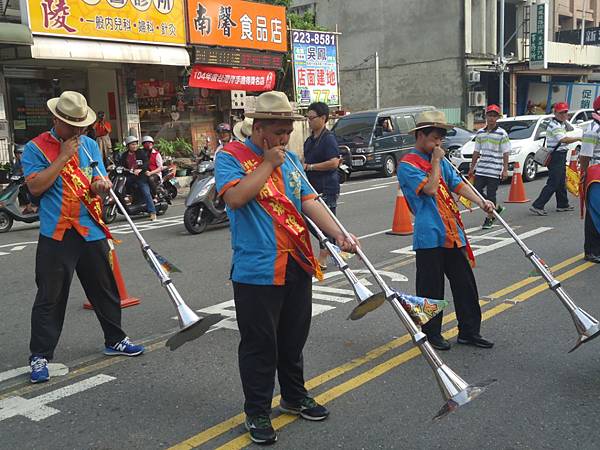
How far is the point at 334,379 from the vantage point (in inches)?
169

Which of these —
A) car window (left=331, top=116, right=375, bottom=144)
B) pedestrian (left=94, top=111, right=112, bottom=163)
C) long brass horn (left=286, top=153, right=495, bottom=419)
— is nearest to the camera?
long brass horn (left=286, top=153, right=495, bottom=419)

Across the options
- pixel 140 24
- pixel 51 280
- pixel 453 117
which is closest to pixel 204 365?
pixel 51 280

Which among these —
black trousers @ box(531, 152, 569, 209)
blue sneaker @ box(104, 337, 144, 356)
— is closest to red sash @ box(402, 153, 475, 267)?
blue sneaker @ box(104, 337, 144, 356)

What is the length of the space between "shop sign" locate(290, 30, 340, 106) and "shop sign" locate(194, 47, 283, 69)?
3.73 ft

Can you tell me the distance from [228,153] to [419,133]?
1793mm

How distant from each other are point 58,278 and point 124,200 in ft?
26.0

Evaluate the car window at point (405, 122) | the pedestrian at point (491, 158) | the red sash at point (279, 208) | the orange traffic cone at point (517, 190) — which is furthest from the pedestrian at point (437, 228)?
the car window at point (405, 122)

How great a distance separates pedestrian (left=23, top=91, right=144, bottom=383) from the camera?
14.1 ft

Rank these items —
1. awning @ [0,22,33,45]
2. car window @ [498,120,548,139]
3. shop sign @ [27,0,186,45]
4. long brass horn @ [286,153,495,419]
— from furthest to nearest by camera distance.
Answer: car window @ [498,120,548,139], shop sign @ [27,0,186,45], awning @ [0,22,33,45], long brass horn @ [286,153,495,419]

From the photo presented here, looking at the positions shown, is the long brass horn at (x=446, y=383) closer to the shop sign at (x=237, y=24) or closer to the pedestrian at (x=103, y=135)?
the pedestrian at (x=103, y=135)

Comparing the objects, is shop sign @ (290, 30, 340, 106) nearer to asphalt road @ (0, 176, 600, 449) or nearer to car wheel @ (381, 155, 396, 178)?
car wheel @ (381, 155, 396, 178)

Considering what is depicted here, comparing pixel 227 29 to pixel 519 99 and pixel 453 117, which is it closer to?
pixel 453 117

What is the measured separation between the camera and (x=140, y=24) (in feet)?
53.0

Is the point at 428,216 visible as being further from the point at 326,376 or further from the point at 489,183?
the point at 489,183
